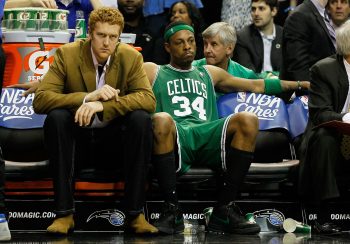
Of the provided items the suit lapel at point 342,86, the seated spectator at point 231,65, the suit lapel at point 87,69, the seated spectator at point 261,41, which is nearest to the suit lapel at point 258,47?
the seated spectator at point 261,41

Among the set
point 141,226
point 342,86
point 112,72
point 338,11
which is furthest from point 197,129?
point 338,11

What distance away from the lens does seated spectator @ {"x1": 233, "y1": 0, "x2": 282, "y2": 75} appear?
32.0 ft

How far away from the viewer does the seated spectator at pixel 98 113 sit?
6.91 meters

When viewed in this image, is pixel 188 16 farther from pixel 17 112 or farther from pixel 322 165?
pixel 322 165

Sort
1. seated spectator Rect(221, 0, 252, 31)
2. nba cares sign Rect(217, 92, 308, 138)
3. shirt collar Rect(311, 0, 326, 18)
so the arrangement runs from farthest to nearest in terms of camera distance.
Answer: seated spectator Rect(221, 0, 252, 31), shirt collar Rect(311, 0, 326, 18), nba cares sign Rect(217, 92, 308, 138)

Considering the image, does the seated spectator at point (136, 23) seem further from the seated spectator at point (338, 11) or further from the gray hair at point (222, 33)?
the seated spectator at point (338, 11)

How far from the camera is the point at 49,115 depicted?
22.7 ft

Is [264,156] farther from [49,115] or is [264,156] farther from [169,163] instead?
[49,115]

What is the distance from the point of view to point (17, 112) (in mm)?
7594

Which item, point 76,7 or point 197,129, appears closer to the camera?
point 197,129

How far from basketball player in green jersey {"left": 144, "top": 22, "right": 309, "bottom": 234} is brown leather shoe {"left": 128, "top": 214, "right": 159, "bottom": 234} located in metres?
0.09

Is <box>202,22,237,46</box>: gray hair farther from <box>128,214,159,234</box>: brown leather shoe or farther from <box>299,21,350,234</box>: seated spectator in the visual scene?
<box>128,214,159,234</box>: brown leather shoe

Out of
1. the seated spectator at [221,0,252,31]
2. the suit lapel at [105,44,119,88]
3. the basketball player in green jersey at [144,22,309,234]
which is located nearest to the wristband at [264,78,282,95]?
the basketball player in green jersey at [144,22,309,234]

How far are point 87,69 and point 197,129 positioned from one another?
88 centimetres
